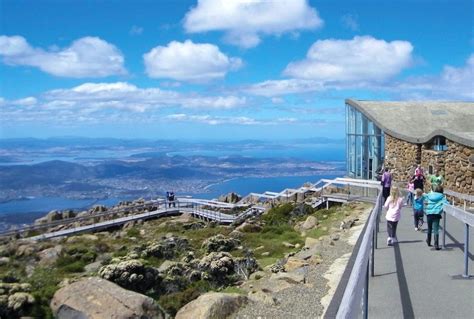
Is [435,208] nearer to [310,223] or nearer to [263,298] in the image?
[263,298]

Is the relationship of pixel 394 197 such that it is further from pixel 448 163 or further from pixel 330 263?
pixel 448 163

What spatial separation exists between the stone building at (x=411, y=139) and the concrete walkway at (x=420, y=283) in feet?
24.5

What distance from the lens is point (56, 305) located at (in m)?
9.09

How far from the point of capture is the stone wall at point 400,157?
69.5 ft

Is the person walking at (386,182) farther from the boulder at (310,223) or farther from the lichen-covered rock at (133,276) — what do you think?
the lichen-covered rock at (133,276)

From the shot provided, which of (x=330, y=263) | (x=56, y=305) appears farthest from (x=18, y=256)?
(x=330, y=263)

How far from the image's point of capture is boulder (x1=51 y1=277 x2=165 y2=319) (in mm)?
8148

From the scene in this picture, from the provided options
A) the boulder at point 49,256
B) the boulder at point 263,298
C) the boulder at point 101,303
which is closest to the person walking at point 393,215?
the boulder at point 263,298

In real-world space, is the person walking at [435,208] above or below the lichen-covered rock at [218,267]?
above

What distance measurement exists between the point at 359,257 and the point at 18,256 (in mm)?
17035

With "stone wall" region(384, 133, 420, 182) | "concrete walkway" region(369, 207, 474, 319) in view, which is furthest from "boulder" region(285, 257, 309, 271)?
"stone wall" region(384, 133, 420, 182)

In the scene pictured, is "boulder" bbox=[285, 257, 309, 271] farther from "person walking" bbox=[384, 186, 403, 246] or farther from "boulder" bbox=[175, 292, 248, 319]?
"boulder" bbox=[175, 292, 248, 319]

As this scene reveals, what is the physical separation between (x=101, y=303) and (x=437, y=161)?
46.3 feet

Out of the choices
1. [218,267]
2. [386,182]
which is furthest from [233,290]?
[386,182]
